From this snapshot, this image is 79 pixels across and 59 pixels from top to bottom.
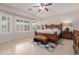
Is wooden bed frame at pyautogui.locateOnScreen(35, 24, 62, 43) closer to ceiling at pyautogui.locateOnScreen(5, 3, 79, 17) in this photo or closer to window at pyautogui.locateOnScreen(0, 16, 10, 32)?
ceiling at pyautogui.locateOnScreen(5, 3, 79, 17)

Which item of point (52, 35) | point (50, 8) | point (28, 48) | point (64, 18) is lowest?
point (28, 48)

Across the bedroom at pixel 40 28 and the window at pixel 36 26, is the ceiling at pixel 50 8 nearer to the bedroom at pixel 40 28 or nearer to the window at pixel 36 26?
the bedroom at pixel 40 28

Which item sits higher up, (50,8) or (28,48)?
(50,8)

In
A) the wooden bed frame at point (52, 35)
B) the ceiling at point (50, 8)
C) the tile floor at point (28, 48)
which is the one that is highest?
the ceiling at point (50, 8)

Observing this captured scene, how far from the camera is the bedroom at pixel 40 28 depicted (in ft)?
7.03

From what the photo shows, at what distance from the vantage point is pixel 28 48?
7.13 ft

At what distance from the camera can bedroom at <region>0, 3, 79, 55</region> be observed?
2.14 m

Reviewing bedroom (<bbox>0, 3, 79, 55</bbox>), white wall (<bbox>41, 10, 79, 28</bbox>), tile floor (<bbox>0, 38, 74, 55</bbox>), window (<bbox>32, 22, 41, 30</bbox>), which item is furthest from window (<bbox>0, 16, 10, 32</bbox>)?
white wall (<bbox>41, 10, 79, 28</bbox>)

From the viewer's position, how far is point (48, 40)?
86.8 inches

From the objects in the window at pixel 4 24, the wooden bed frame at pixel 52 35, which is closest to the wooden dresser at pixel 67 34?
the wooden bed frame at pixel 52 35

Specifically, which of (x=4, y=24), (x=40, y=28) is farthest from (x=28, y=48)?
(x=4, y=24)

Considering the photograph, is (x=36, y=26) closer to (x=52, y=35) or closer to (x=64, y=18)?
(x=52, y=35)

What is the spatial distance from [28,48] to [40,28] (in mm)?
469
